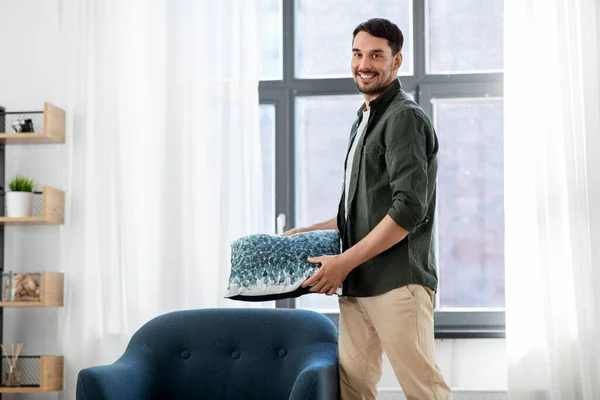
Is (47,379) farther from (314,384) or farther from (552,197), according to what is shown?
(552,197)

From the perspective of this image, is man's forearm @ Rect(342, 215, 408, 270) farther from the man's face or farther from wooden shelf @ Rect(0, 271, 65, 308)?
wooden shelf @ Rect(0, 271, 65, 308)

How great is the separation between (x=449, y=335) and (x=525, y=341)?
33 centimetres

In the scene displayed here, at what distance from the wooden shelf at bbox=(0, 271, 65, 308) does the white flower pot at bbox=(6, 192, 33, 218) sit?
0.97 ft

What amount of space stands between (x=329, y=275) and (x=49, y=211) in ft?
5.52

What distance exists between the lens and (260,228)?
3.56 m

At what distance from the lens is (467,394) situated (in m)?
3.44

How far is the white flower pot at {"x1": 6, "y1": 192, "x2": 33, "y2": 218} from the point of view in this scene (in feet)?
11.5

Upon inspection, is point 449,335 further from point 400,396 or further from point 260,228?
point 260,228

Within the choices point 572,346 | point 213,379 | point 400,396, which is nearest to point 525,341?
point 572,346

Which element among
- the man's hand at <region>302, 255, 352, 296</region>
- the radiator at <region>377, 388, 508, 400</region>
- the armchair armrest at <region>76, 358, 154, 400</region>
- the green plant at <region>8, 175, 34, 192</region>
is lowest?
the radiator at <region>377, 388, 508, 400</region>

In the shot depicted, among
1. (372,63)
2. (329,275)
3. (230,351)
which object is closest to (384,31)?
(372,63)

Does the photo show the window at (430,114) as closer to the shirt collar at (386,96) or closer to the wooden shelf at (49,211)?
the wooden shelf at (49,211)

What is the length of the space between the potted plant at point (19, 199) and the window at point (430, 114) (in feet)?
3.45

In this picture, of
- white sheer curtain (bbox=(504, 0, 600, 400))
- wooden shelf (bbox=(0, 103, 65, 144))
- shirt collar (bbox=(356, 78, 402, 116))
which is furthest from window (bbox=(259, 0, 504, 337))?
shirt collar (bbox=(356, 78, 402, 116))
